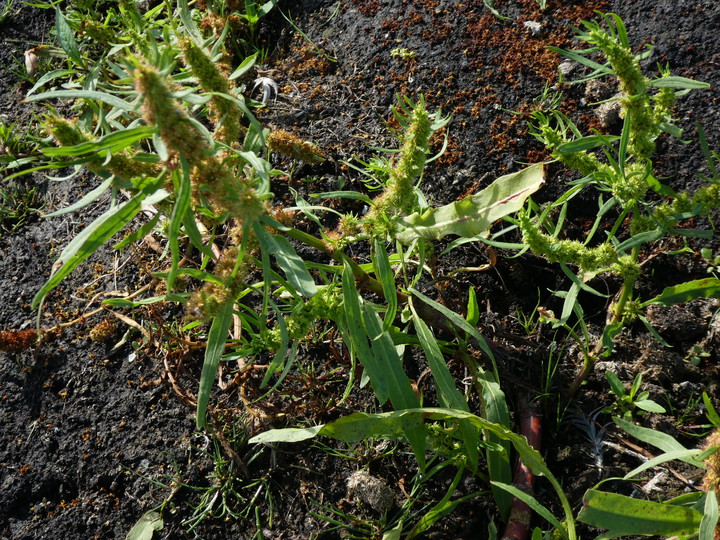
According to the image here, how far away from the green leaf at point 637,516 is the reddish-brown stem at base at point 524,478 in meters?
0.33

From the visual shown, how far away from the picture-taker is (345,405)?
2.14 m

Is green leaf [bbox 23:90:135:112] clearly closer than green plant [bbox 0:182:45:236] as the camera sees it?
Yes

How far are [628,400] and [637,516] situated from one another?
44cm

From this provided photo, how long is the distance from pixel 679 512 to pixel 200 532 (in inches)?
55.2

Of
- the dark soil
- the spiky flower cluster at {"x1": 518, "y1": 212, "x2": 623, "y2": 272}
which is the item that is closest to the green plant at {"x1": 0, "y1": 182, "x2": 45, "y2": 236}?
the dark soil

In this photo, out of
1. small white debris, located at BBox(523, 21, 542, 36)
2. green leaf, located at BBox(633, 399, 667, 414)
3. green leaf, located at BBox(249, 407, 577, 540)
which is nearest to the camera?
green leaf, located at BBox(249, 407, 577, 540)

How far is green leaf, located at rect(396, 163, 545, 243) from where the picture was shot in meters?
Answer: 1.79

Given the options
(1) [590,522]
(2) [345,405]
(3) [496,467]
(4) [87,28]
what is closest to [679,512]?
(1) [590,522]

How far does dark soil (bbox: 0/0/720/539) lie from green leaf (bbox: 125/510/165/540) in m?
0.04

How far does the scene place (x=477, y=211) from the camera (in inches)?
71.2

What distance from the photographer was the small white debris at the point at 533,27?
103 inches

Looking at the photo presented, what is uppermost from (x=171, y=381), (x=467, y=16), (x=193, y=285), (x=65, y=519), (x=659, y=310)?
(x=467, y=16)

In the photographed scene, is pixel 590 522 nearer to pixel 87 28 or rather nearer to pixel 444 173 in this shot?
pixel 444 173

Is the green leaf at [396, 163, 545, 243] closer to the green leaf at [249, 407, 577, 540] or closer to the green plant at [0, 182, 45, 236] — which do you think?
the green leaf at [249, 407, 577, 540]
